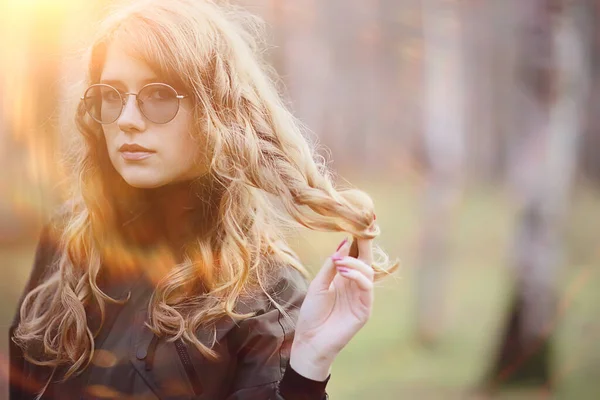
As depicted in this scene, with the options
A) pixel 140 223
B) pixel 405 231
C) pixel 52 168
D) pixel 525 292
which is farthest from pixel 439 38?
pixel 140 223

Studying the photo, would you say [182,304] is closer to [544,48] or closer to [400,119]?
[544,48]

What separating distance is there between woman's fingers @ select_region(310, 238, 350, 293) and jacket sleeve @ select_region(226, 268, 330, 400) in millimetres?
157

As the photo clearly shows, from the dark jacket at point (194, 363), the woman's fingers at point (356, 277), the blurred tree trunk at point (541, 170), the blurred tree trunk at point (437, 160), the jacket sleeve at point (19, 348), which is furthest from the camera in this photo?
the blurred tree trunk at point (437, 160)

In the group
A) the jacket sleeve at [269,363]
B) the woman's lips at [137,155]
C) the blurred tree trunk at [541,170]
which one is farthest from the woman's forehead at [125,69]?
the blurred tree trunk at [541,170]

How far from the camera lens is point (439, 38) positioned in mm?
5375

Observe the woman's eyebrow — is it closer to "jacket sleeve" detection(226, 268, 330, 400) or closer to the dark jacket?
the dark jacket

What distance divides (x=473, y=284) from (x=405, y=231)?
3.15 feet

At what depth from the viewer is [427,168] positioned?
221 inches

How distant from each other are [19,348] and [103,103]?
2.22 feet

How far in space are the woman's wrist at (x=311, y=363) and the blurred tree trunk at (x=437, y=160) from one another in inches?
161

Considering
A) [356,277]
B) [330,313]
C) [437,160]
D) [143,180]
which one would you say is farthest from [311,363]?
[437,160]

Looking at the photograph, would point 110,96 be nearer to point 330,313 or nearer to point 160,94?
point 160,94

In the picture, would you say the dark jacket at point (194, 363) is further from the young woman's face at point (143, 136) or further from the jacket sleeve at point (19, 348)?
the young woman's face at point (143, 136)

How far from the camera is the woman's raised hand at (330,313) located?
1515mm
